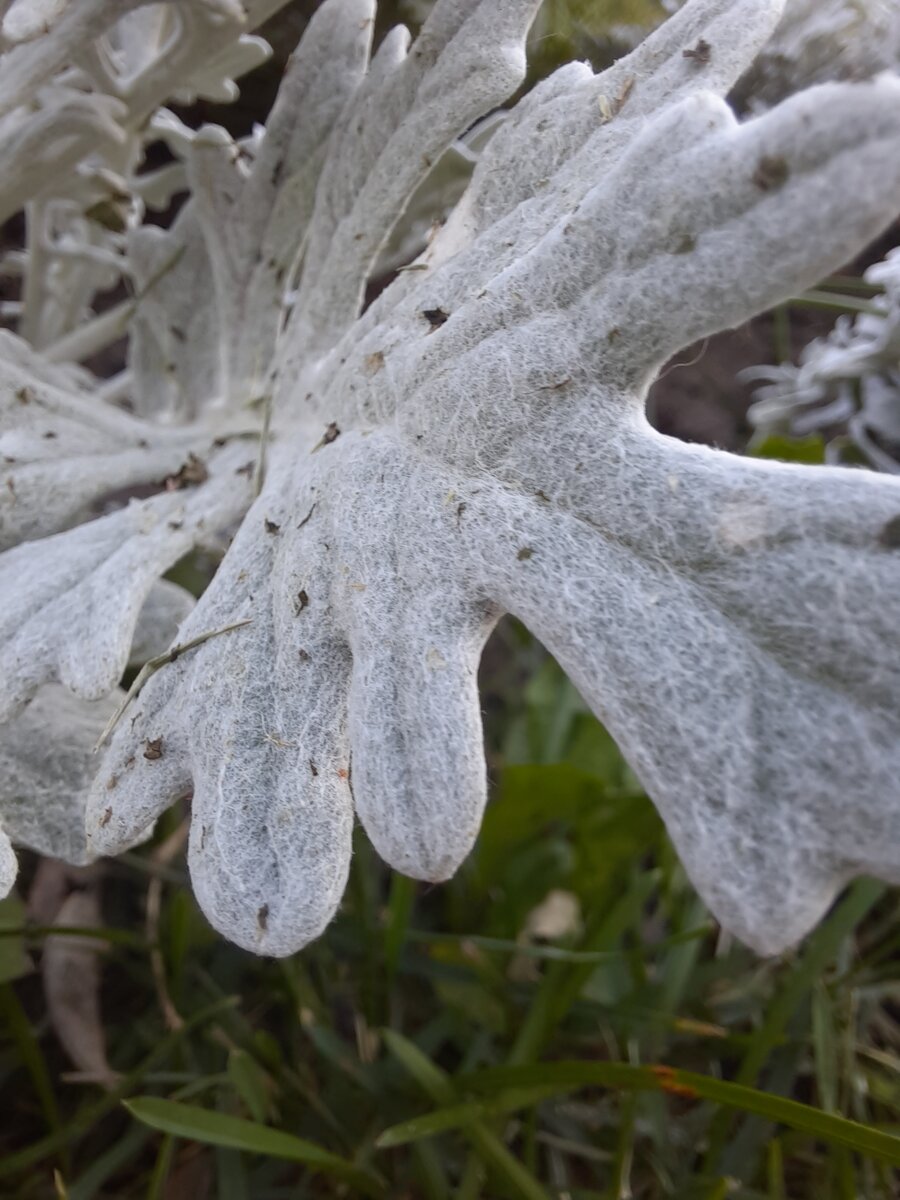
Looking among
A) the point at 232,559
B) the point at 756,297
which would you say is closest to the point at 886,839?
the point at 756,297

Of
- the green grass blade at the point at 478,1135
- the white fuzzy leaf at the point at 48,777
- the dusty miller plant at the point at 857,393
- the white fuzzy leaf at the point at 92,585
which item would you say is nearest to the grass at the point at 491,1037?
the green grass blade at the point at 478,1135

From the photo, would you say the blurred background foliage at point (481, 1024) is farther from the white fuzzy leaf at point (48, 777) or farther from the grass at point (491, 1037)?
the white fuzzy leaf at point (48, 777)

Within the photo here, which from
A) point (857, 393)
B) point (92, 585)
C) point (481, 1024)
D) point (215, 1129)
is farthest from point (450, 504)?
point (857, 393)

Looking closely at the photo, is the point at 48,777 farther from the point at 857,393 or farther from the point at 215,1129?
the point at 857,393

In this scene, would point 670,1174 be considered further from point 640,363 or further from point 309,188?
point 309,188

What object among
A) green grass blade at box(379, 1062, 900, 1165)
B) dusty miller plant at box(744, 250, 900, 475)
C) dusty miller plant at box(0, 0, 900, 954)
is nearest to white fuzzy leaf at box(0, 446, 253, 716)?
dusty miller plant at box(0, 0, 900, 954)

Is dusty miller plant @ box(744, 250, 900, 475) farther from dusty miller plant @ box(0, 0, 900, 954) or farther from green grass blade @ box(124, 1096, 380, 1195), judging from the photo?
green grass blade @ box(124, 1096, 380, 1195)

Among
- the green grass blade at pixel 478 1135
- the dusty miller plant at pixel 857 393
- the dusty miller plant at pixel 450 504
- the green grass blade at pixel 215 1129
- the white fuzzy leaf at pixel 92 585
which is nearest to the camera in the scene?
the dusty miller plant at pixel 450 504
